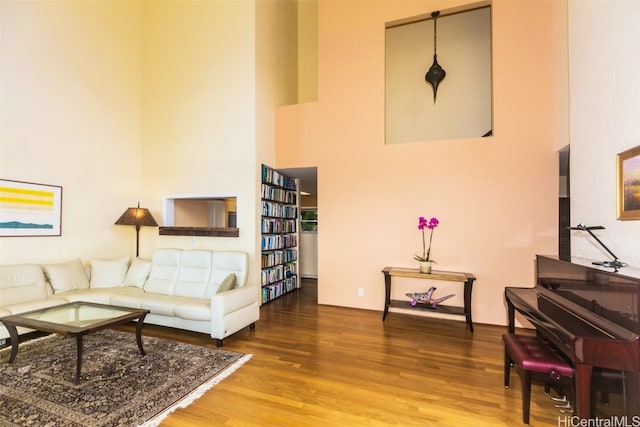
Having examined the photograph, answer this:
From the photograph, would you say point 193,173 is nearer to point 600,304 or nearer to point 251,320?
Result: point 251,320

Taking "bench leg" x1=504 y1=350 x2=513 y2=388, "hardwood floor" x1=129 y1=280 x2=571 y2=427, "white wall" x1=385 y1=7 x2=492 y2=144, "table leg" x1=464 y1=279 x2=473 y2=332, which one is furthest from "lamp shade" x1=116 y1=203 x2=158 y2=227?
"bench leg" x1=504 y1=350 x2=513 y2=388

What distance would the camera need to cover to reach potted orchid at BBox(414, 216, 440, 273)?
367 centimetres

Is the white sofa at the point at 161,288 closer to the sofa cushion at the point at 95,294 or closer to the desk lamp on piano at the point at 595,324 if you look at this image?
the sofa cushion at the point at 95,294

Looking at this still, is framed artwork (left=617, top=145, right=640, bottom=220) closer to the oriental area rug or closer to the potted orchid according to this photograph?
the potted orchid

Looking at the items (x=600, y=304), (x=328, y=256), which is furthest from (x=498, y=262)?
(x=328, y=256)

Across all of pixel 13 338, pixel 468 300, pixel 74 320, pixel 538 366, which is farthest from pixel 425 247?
pixel 13 338

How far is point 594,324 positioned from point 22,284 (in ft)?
17.1

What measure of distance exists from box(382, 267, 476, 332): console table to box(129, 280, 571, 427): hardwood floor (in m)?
0.21

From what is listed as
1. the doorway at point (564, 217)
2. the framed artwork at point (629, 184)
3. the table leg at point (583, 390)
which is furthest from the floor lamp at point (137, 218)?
the doorway at point (564, 217)

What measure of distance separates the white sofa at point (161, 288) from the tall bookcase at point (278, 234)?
989 mm

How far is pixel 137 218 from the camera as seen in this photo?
171 inches

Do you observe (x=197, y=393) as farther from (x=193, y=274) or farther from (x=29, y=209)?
(x=29, y=209)

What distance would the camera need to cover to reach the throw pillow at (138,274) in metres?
3.98

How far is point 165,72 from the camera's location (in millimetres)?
4746
